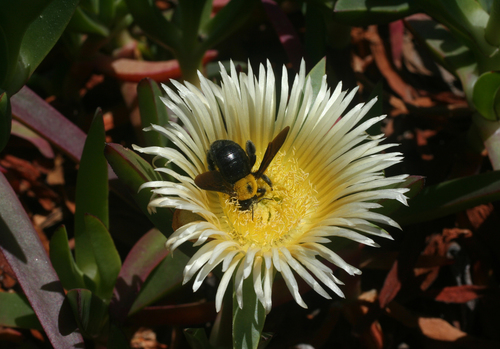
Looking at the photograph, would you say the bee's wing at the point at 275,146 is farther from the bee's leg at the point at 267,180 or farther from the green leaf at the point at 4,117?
the green leaf at the point at 4,117

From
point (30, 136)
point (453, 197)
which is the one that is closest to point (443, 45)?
point (453, 197)

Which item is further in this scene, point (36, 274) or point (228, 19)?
point (228, 19)

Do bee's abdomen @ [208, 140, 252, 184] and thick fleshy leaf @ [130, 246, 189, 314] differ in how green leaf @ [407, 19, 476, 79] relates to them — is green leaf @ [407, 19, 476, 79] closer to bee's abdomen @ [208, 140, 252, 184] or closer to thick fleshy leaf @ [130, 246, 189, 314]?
bee's abdomen @ [208, 140, 252, 184]

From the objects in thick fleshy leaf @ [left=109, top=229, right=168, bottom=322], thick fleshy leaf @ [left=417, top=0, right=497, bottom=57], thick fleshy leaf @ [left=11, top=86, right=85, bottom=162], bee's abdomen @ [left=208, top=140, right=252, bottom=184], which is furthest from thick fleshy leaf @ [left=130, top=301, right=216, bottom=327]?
thick fleshy leaf @ [left=417, top=0, right=497, bottom=57]

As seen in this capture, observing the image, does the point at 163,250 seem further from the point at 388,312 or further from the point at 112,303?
the point at 388,312

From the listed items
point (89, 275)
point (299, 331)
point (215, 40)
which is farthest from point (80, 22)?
point (299, 331)

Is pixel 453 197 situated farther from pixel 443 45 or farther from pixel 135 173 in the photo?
pixel 135 173
